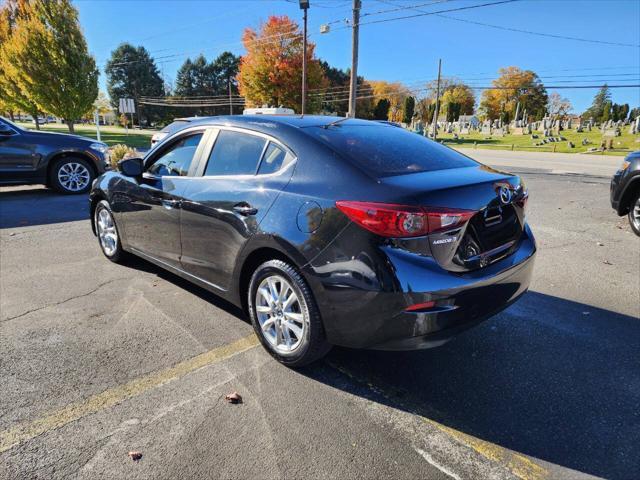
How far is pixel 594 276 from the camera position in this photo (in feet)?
16.0

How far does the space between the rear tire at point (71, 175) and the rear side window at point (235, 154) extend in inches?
289

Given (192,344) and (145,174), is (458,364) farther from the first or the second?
(145,174)

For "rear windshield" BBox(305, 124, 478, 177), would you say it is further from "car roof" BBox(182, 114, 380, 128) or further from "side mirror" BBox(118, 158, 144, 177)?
"side mirror" BBox(118, 158, 144, 177)

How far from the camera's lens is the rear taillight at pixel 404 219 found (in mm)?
2320

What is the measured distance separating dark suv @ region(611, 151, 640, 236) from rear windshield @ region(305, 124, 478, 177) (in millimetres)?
4842

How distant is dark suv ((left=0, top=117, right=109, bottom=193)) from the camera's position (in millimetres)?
8594

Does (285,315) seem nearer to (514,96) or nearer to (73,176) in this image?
(73,176)

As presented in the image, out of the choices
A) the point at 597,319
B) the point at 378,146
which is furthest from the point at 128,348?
the point at 597,319

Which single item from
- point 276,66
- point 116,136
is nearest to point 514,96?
point 276,66

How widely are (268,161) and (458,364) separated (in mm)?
1930

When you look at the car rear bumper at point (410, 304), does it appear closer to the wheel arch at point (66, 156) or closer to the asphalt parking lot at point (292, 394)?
the asphalt parking lot at point (292, 394)

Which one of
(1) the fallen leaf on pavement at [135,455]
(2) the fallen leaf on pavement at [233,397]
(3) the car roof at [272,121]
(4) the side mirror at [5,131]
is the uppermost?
(3) the car roof at [272,121]

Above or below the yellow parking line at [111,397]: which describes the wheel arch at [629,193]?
above

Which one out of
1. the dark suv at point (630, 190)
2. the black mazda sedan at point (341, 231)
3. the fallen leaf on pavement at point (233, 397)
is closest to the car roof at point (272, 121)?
the black mazda sedan at point (341, 231)
